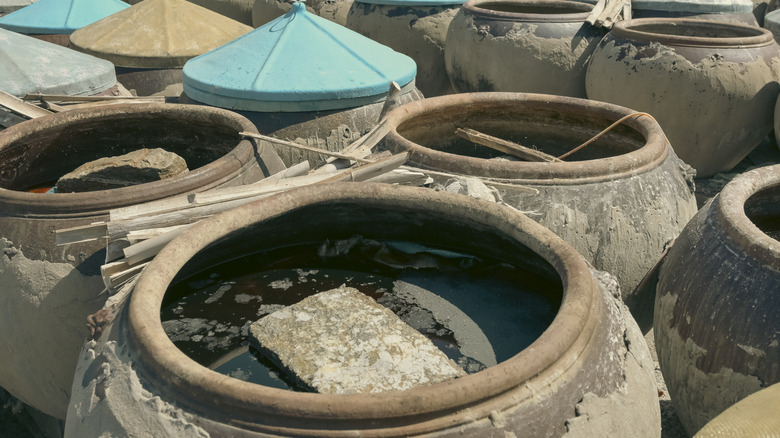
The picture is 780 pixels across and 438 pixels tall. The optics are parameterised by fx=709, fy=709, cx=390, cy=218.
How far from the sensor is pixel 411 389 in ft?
4.79

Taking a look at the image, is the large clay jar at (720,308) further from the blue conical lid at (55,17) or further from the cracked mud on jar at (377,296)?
the blue conical lid at (55,17)

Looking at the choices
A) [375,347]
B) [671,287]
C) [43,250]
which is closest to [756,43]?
[671,287]

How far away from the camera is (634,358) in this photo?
1871mm

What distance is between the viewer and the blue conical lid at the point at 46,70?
4113mm

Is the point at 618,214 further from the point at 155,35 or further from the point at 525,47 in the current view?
the point at 155,35

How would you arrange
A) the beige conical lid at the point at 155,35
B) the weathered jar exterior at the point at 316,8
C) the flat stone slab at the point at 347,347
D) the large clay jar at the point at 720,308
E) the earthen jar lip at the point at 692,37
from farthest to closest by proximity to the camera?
the weathered jar exterior at the point at 316,8
the earthen jar lip at the point at 692,37
the beige conical lid at the point at 155,35
the large clay jar at the point at 720,308
the flat stone slab at the point at 347,347

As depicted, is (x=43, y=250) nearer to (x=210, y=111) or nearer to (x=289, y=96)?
(x=210, y=111)

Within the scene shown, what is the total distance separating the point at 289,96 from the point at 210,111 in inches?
20.2

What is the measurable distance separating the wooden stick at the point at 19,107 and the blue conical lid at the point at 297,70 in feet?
2.54

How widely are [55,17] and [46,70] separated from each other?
2383 millimetres

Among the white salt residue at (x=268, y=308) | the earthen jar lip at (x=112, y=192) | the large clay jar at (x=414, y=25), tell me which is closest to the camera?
the white salt residue at (x=268, y=308)

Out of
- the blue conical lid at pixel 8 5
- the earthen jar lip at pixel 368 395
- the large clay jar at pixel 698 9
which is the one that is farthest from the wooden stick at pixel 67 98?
the blue conical lid at pixel 8 5

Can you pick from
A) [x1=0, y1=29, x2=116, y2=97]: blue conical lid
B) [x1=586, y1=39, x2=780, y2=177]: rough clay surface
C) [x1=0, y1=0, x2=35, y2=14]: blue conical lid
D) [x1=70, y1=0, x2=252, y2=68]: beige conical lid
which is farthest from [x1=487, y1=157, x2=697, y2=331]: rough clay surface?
[x1=0, y1=0, x2=35, y2=14]: blue conical lid

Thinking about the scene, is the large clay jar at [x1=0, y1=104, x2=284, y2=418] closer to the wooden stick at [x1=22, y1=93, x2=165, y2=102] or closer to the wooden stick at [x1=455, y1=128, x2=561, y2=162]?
the wooden stick at [x1=22, y1=93, x2=165, y2=102]
